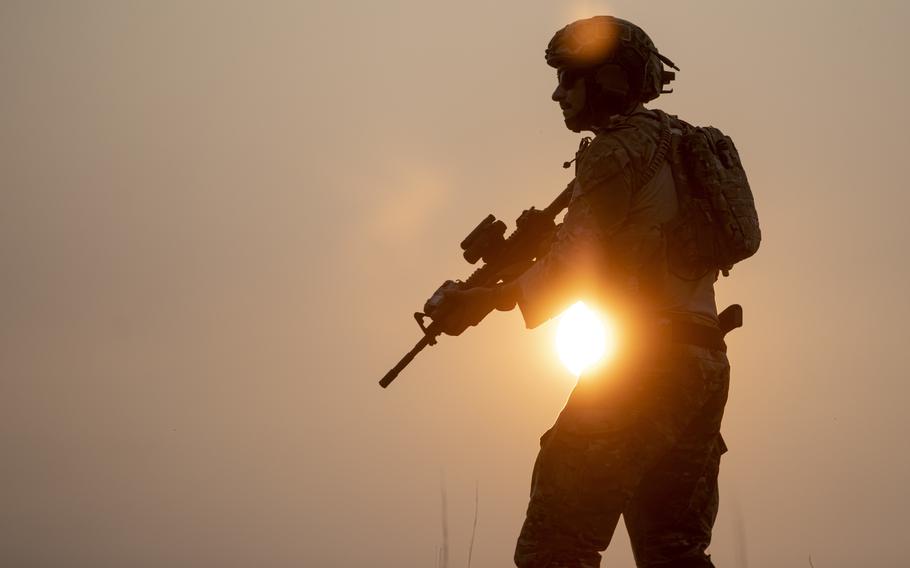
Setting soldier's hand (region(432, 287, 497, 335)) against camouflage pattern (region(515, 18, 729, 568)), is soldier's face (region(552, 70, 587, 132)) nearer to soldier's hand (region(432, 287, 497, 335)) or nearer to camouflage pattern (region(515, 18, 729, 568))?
camouflage pattern (region(515, 18, 729, 568))

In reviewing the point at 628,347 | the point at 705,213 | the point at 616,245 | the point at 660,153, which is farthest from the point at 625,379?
the point at 660,153

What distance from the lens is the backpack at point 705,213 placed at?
320 inches

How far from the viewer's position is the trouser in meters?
7.88

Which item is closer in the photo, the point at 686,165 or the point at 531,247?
the point at 686,165

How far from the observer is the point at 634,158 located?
8.08 metres

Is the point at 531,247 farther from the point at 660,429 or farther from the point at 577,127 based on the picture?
the point at 660,429

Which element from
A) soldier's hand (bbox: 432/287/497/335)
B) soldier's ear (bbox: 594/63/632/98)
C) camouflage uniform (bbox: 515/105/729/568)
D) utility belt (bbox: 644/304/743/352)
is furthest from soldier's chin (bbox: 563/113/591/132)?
utility belt (bbox: 644/304/743/352)

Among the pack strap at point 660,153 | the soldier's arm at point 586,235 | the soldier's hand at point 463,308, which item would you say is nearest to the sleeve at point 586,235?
the soldier's arm at point 586,235

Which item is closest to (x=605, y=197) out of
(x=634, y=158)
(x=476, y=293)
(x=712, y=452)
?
(x=634, y=158)

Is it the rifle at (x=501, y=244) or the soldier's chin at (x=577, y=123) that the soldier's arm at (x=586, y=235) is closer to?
the soldier's chin at (x=577, y=123)

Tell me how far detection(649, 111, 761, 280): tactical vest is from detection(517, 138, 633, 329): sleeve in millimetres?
315

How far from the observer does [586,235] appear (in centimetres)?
798

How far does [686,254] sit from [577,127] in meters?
1.02

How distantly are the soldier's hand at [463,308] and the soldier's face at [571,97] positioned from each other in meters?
1.02
